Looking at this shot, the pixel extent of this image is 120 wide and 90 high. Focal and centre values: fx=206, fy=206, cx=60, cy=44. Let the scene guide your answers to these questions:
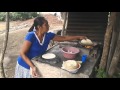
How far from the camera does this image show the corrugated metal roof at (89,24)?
655cm

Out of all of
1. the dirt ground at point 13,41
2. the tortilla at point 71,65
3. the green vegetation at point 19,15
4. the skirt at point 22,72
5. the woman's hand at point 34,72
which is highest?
the tortilla at point 71,65

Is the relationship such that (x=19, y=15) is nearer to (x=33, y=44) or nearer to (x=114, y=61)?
(x=33, y=44)

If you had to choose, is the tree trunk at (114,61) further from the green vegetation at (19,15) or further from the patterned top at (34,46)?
the green vegetation at (19,15)

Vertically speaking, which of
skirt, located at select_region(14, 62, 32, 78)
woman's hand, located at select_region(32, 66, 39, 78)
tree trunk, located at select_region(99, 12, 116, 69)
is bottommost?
skirt, located at select_region(14, 62, 32, 78)

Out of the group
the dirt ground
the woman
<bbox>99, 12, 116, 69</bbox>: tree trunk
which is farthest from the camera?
the dirt ground

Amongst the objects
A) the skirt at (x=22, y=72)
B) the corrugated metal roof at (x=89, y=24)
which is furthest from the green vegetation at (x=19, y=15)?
the skirt at (x=22, y=72)

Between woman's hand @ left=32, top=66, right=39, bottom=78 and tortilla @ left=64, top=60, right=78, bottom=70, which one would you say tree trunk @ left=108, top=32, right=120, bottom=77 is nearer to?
tortilla @ left=64, top=60, right=78, bottom=70

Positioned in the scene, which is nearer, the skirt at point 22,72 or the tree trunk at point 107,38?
the tree trunk at point 107,38

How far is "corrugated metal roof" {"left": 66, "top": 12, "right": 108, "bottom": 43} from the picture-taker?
21.5ft

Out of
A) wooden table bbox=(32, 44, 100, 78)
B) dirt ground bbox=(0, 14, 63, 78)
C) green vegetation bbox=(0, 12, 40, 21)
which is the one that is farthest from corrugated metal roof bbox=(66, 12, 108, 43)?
green vegetation bbox=(0, 12, 40, 21)
